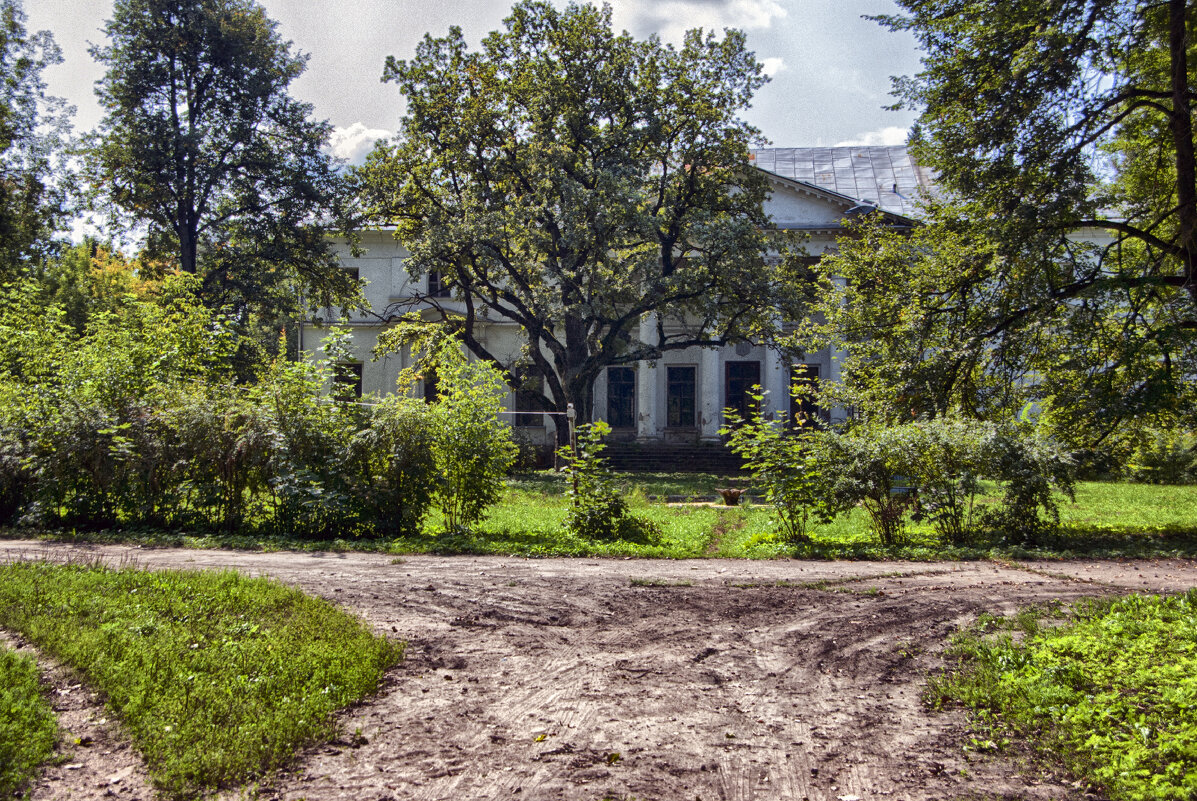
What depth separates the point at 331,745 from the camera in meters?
3.85

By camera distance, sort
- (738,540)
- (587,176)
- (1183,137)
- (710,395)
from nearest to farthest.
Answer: (738,540) < (1183,137) < (587,176) < (710,395)

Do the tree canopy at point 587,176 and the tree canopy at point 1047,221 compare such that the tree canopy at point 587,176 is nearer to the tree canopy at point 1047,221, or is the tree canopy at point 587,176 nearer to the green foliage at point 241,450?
the tree canopy at point 1047,221

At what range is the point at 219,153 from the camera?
2619 cm

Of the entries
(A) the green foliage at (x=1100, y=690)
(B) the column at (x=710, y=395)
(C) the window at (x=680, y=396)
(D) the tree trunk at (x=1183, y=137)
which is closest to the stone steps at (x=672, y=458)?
(B) the column at (x=710, y=395)

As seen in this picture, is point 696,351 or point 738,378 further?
point 738,378

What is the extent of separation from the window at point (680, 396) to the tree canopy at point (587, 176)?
25.8ft

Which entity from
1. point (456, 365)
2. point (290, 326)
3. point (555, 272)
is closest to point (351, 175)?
point (555, 272)

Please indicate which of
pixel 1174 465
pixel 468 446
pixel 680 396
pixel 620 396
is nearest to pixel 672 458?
pixel 680 396

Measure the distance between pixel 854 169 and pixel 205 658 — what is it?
118 feet

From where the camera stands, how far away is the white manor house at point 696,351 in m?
30.9

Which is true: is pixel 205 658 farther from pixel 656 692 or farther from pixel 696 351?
pixel 696 351

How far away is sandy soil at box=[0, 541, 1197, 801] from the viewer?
11.5 feet

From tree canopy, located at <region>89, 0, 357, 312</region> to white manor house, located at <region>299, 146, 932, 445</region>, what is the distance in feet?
11.8

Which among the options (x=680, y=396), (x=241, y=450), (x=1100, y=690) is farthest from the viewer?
(x=680, y=396)
